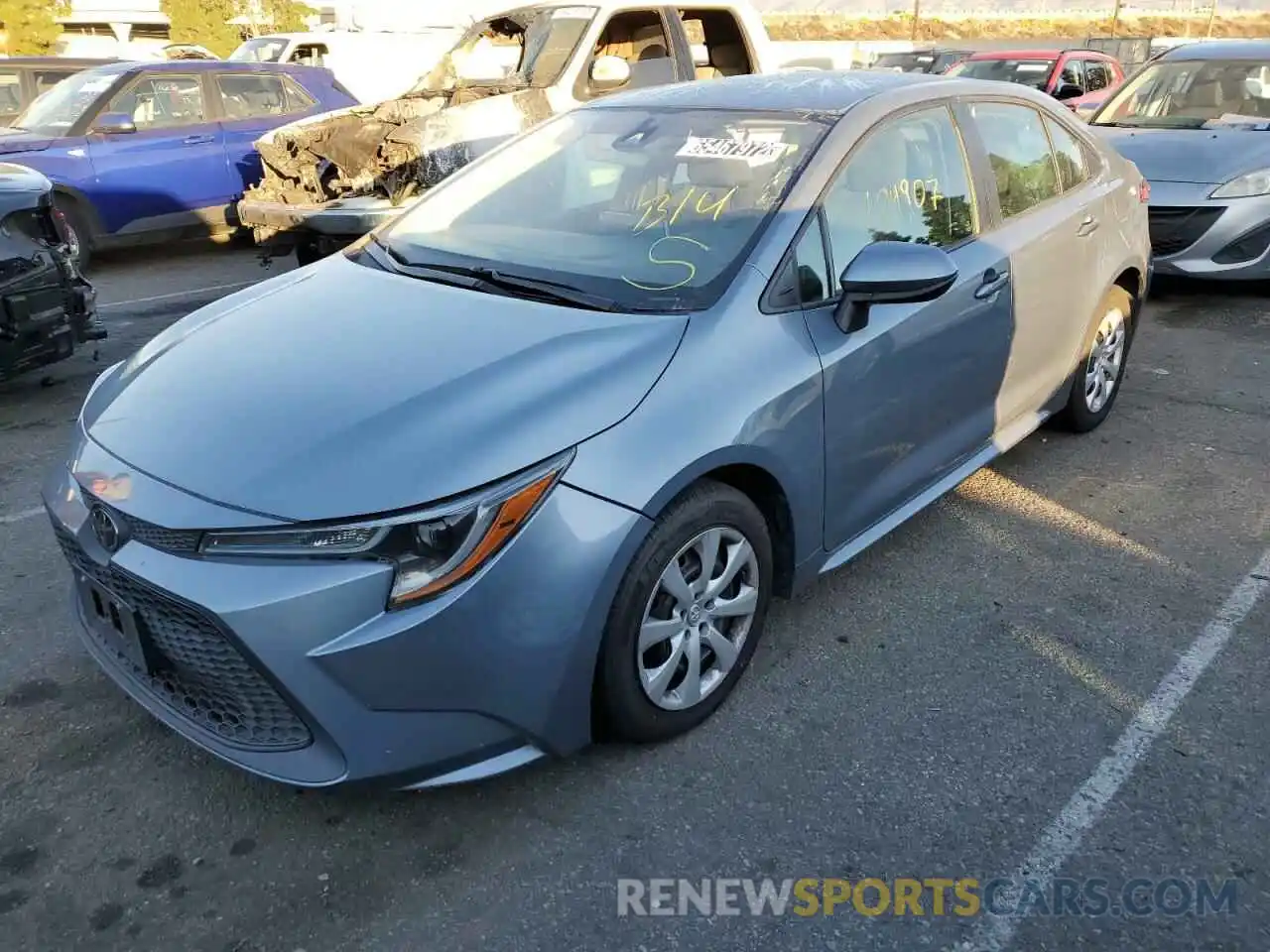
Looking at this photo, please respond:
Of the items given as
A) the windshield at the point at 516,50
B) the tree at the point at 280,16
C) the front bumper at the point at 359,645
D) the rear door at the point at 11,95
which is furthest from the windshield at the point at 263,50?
the tree at the point at 280,16

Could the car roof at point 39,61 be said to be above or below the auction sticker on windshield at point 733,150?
above

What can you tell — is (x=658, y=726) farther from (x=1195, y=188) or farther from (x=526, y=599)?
(x=1195, y=188)

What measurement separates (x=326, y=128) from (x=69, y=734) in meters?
5.89

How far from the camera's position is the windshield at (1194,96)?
7461 mm

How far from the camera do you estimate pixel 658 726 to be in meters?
2.69

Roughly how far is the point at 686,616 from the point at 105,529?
139cm

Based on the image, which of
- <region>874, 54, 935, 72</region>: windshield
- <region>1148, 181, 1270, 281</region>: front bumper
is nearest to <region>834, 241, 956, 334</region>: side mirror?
<region>1148, 181, 1270, 281</region>: front bumper

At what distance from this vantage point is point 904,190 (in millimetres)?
3344

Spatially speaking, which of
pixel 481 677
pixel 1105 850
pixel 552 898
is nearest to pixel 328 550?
pixel 481 677

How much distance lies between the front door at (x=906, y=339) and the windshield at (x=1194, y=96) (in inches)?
197

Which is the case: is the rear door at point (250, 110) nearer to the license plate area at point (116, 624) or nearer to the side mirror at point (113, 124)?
the side mirror at point (113, 124)

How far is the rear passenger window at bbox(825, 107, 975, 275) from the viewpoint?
10.1ft

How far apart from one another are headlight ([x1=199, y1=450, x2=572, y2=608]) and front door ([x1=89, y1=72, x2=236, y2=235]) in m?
7.86

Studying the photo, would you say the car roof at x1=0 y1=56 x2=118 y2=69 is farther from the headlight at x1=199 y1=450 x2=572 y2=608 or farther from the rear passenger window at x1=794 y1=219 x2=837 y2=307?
the headlight at x1=199 y1=450 x2=572 y2=608
